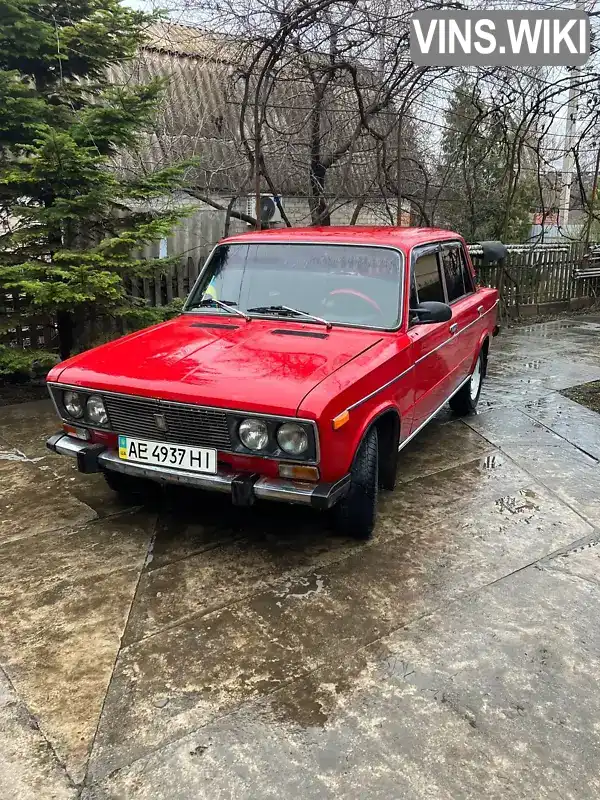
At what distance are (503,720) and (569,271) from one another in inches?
463

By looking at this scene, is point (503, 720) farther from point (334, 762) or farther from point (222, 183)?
point (222, 183)

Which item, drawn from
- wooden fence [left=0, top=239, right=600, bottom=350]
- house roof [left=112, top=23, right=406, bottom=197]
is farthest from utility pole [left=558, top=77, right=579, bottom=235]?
house roof [left=112, top=23, right=406, bottom=197]

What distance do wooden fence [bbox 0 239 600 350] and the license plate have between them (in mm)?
3597

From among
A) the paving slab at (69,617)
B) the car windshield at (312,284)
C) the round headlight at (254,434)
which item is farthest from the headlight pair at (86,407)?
the car windshield at (312,284)

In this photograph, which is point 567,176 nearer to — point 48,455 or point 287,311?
point 287,311

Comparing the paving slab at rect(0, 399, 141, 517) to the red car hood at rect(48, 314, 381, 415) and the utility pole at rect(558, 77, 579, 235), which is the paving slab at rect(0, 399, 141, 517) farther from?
the utility pole at rect(558, 77, 579, 235)

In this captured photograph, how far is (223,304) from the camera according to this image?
4.36 meters

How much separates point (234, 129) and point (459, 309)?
6.90 meters

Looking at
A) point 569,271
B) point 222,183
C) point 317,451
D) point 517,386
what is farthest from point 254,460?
point 569,271

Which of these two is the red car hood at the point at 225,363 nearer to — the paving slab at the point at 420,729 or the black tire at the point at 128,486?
the black tire at the point at 128,486

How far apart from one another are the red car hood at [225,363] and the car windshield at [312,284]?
0.15m

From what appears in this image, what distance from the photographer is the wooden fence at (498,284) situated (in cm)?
679

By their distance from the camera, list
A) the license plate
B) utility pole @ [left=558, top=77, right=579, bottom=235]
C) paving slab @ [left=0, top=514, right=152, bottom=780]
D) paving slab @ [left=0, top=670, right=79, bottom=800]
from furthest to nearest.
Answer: utility pole @ [left=558, top=77, right=579, bottom=235] → the license plate → paving slab @ [left=0, top=514, right=152, bottom=780] → paving slab @ [left=0, top=670, right=79, bottom=800]

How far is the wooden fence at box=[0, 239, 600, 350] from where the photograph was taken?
679 centimetres
